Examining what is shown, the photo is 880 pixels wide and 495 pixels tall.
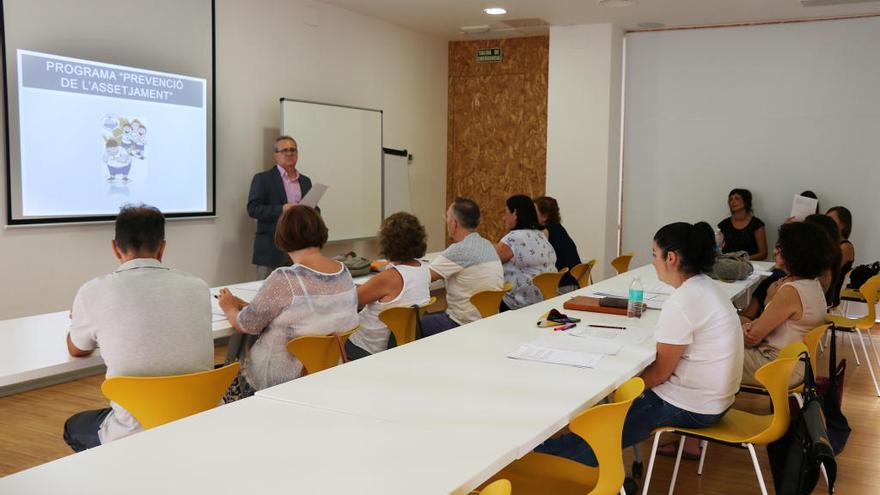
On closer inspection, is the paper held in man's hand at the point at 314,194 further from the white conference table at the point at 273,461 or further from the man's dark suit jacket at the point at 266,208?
the white conference table at the point at 273,461

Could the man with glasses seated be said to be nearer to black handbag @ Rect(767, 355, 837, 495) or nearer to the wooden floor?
the wooden floor

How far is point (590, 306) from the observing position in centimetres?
389

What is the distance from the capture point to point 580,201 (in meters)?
8.55

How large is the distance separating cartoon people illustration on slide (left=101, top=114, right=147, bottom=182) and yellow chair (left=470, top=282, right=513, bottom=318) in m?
2.94

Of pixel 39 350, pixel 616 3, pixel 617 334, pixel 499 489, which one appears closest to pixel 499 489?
pixel 499 489

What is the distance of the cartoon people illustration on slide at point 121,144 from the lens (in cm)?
550

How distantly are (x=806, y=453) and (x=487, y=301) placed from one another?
2.11 m

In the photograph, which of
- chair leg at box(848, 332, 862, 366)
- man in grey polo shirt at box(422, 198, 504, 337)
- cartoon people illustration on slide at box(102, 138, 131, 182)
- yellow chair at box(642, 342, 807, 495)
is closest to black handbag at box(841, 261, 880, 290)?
chair leg at box(848, 332, 862, 366)

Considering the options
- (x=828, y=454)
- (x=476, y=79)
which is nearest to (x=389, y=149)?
(x=476, y=79)

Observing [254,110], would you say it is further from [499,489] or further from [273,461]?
[499,489]

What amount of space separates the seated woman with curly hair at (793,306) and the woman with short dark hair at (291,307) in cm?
191

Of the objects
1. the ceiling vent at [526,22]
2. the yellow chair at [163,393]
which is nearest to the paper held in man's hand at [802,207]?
the ceiling vent at [526,22]

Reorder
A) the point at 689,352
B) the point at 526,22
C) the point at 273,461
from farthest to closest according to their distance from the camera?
the point at 526,22, the point at 689,352, the point at 273,461

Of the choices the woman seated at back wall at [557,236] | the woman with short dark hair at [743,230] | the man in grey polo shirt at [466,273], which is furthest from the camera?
the woman with short dark hair at [743,230]
